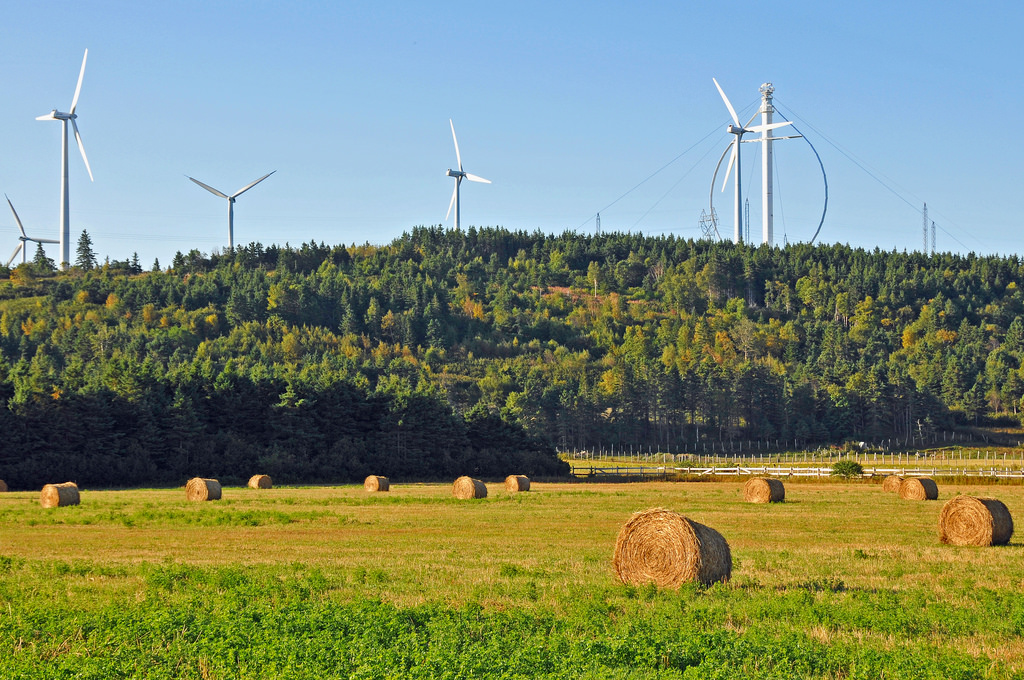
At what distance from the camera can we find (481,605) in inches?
728

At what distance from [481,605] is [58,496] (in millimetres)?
31848

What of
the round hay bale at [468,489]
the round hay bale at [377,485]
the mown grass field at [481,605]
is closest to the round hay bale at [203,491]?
the round hay bale at [468,489]

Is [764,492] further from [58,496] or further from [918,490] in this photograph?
[58,496]

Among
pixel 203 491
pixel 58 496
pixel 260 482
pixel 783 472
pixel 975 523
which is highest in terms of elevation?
pixel 975 523

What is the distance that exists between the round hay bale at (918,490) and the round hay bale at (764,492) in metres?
6.00

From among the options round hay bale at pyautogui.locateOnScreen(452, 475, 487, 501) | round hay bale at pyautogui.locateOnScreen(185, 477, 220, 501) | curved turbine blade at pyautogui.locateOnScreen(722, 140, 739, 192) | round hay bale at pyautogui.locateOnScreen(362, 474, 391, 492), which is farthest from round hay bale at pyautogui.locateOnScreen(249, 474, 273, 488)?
curved turbine blade at pyautogui.locateOnScreen(722, 140, 739, 192)

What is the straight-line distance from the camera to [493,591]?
20062 mm

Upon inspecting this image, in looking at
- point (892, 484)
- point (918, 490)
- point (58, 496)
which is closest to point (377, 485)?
point (58, 496)

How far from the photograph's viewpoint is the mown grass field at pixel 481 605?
14016 millimetres

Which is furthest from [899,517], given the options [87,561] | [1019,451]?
[1019,451]

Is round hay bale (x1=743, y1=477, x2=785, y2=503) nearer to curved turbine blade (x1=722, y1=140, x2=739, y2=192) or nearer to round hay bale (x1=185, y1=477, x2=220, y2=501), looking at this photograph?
round hay bale (x1=185, y1=477, x2=220, y2=501)

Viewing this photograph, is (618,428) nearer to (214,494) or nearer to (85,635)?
(214,494)

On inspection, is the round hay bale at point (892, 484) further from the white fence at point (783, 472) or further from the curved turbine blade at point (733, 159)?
the curved turbine blade at point (733, 159)

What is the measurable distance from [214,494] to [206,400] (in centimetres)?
4090
